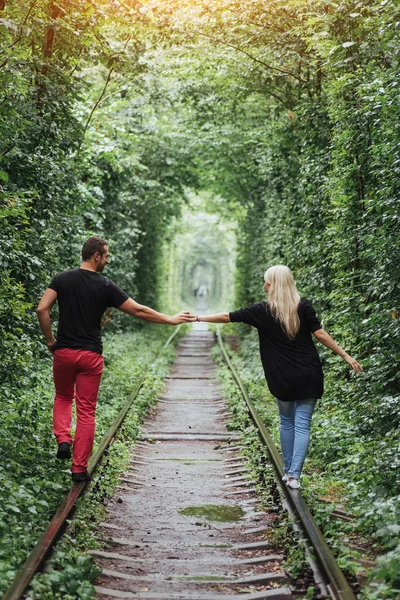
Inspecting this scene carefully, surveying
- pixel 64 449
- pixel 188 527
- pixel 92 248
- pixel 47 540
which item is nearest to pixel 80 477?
pixel 64 449

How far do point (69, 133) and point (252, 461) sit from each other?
5209 mm

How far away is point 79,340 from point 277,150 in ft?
32.3

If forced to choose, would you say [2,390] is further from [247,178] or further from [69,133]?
[247,178]

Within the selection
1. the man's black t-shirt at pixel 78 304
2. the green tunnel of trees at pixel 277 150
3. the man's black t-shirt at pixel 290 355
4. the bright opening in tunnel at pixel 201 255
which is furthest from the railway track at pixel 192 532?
the bright opening in tunnel at pixel 201 255

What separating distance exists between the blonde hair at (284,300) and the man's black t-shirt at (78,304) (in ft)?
4.89

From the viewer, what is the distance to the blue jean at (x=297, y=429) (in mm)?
6559

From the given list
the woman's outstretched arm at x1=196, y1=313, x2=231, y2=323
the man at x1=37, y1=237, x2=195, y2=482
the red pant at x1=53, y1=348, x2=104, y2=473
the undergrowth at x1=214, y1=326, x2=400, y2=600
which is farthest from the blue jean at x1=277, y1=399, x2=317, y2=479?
the red pant at x1=53, y1=348, x2=104, y2=473

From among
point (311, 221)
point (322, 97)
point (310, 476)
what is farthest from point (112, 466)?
point (322, 97)

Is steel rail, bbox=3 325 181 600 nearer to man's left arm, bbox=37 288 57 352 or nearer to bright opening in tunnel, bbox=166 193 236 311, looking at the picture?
man's left arm, bbox=37 288 57 352

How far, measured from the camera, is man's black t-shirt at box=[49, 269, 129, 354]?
6637 millimetres

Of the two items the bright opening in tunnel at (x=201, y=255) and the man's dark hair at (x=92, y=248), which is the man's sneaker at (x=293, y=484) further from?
the bright opening in tunnel at (x=201, y=255)

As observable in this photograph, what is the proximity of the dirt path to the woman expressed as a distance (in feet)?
2.74

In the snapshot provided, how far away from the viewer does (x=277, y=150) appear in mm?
A: 15445

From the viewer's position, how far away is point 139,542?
18.7 feet
